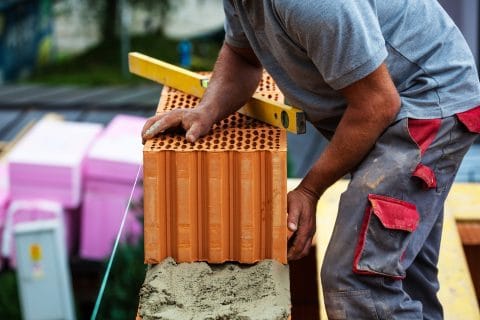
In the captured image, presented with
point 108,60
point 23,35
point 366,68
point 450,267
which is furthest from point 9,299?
point 23,35

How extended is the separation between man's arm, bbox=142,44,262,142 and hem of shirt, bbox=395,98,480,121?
0.55 metres

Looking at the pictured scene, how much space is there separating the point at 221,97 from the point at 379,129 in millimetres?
564

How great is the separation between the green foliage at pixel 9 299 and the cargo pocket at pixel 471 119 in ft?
13.6

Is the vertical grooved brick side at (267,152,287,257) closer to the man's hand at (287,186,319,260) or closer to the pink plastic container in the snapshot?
the man's hand at (287,186,319,260)

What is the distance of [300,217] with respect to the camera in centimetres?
258

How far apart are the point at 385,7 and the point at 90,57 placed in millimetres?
9349

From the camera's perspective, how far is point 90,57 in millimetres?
11484

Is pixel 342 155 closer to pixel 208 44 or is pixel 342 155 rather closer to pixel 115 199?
pixel 115 199

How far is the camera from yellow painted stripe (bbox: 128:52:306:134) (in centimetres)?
263

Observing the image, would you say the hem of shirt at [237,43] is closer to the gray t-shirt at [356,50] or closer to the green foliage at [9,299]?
the gray t-shirt at [356,50]

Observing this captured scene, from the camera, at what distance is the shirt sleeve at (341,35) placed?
2.22 m

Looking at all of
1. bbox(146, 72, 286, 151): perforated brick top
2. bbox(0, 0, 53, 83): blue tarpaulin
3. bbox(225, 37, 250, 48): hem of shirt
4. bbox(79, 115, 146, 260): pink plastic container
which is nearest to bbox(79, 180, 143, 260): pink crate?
bbox(79, 115, 146, 260): pink plastic container

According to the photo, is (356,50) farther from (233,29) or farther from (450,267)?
(450,267)

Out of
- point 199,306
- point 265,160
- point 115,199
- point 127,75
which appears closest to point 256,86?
point 265,160
